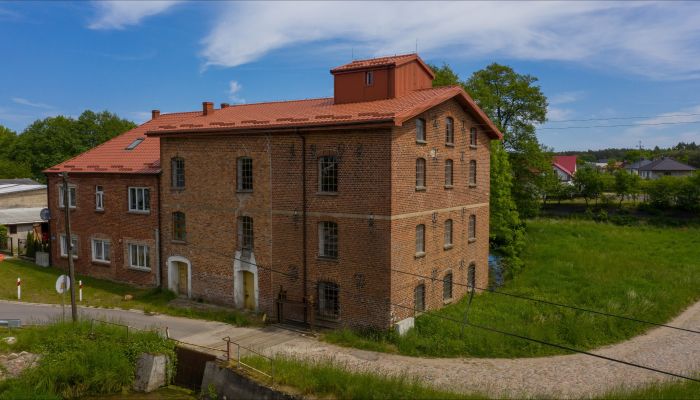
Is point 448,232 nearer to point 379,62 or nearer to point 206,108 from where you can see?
point 379,62

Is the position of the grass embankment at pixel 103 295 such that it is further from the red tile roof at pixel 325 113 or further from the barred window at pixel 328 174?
the red tile roof at pixel 325 113

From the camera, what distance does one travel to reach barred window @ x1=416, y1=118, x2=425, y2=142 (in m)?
19.9

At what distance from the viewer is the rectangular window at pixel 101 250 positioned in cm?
2755

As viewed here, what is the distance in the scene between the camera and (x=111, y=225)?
88.9 ft

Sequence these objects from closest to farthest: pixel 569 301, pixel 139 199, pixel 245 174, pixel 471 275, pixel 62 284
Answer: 1. pixel 62 284
2. pixel 245 174
3. pixel 569 301
4. pixel 471 275
5. pixel 139 199

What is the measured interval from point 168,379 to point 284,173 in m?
8.35

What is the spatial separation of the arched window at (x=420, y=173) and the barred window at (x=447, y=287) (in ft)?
14.7

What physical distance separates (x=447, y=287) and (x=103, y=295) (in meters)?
15.8

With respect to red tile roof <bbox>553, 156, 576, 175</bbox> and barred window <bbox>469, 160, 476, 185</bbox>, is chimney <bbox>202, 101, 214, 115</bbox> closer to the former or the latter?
barred window <bbox>469, 160, 476, 185</bbox>

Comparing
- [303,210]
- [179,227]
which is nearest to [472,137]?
[303,210]

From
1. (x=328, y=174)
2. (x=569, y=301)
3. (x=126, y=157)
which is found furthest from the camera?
Result: (x=126, y=157)

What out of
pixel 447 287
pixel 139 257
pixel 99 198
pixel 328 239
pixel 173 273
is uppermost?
pixel 99 198

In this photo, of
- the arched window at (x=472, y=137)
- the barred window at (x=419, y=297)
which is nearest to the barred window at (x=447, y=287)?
the barred window at (x=419, y=297)

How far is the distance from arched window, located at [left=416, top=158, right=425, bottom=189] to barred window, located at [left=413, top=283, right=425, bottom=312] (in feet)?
12.6
